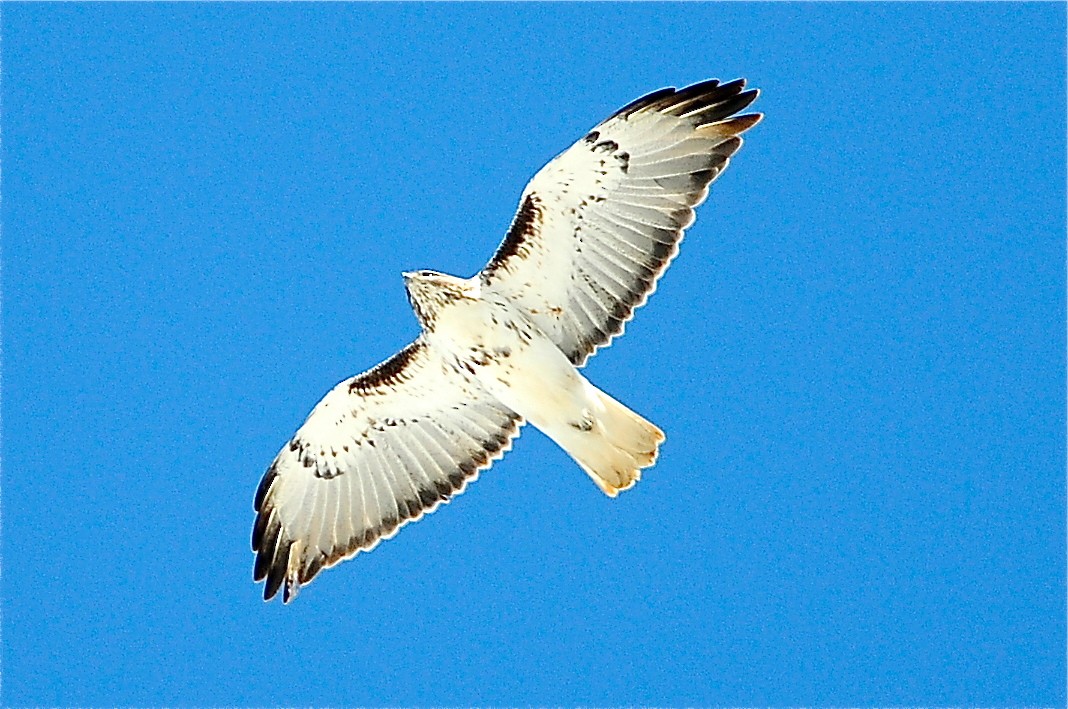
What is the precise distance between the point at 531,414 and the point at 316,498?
2089 mm

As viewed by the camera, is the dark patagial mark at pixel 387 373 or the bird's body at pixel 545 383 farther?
the dark patagial mark at pixel 387 373

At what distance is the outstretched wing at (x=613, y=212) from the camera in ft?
35.0

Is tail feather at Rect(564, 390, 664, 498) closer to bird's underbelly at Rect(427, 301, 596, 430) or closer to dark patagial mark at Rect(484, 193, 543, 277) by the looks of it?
bird's underbelly at Rect(427, 301, 596, 430)

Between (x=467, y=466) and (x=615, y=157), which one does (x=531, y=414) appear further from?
(x=615, y=157)

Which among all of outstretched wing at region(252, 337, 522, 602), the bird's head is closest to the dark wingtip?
outstretched wing at region(252, 337, 522, 602)

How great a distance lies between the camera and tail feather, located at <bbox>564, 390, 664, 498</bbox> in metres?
11.1

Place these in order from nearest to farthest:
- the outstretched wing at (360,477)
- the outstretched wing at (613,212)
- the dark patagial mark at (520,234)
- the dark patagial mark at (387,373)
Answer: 1. the outstretched wing at (613,212)
2. the dark patagial mark at (520,234)
3. the dark patagial mark at (387,373)
4. the outstretched wing at (360,477)

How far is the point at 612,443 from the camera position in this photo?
11.2 m

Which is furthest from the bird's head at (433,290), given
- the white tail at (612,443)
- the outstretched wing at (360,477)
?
the outstretched wing at (360,477)

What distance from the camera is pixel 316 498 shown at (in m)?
12.4

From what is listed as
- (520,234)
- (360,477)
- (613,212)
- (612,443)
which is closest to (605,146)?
(613,212)

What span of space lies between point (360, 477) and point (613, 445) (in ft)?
7.46

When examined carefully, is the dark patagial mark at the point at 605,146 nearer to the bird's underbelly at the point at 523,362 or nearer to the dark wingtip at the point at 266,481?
the bird's underbelly at the point at 523,362

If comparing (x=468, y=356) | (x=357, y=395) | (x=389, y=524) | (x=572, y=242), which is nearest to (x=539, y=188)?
(x=572, y=242)
